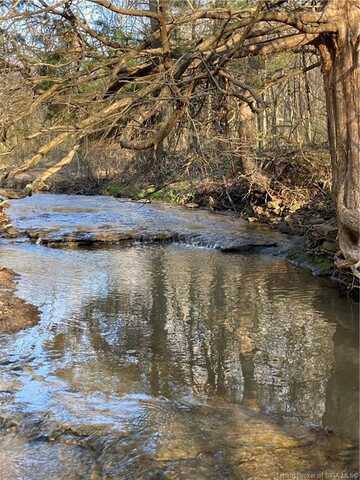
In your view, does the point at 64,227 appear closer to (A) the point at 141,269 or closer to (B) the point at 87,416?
(A) the point at 141,269

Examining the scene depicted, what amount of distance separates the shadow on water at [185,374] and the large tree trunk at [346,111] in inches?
52.7

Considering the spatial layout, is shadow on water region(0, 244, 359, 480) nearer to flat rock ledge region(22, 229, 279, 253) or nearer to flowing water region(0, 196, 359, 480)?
flowing water region(0, 196, 359, 480)

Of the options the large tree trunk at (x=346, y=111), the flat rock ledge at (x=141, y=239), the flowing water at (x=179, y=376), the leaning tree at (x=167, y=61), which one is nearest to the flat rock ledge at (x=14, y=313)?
the flowing water at (x=179, y=376)

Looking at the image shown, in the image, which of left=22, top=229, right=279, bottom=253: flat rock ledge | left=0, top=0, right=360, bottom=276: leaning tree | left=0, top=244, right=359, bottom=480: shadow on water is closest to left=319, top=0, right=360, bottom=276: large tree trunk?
left=0, top=0, right=360, bottom=276: leaning tree

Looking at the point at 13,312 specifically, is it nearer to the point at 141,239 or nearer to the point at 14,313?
the point at 14,313

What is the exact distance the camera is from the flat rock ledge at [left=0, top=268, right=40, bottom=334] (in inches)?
310

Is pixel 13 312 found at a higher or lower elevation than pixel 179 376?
higher

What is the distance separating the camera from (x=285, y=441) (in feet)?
14.9

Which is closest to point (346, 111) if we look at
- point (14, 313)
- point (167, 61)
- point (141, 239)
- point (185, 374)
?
point (167, 61)

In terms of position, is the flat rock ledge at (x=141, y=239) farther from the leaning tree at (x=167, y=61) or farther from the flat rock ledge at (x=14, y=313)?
the leaning tree at (x=167, y=61)

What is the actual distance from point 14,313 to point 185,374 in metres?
3.07

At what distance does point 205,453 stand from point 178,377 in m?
1.91

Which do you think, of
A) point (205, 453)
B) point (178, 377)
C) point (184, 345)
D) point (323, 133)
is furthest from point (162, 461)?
point (323, 133)

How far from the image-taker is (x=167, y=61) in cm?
729
